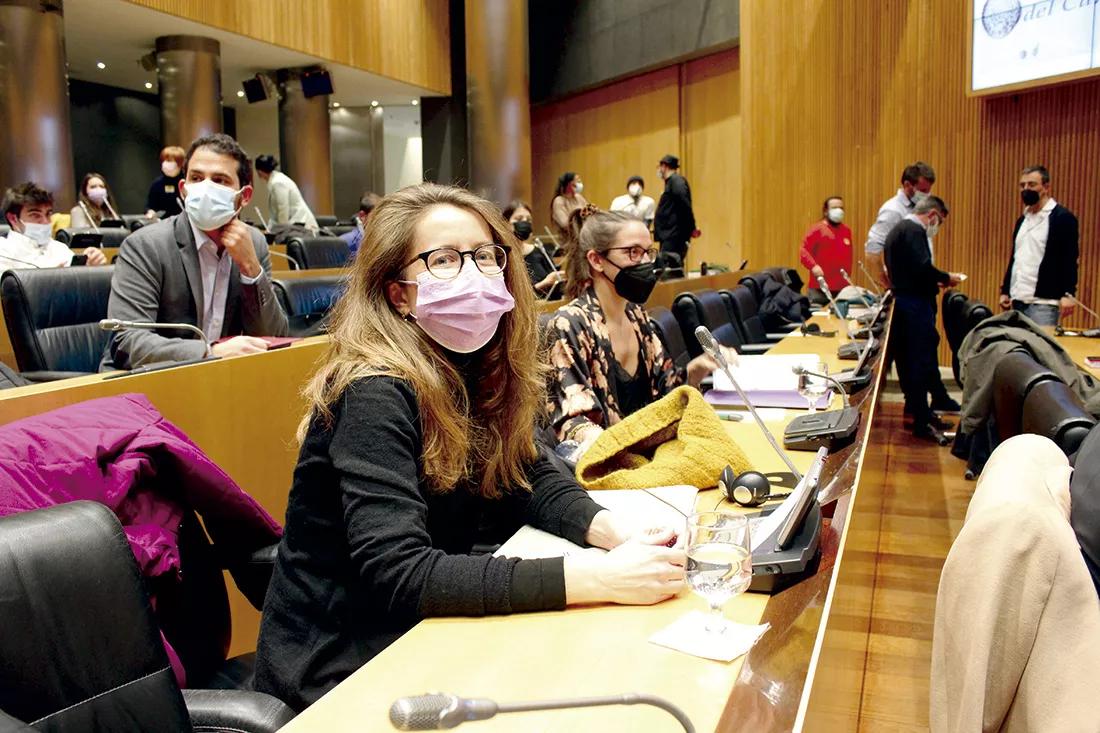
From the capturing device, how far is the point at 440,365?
1.54 metres

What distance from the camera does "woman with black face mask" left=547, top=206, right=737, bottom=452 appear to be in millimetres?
2547

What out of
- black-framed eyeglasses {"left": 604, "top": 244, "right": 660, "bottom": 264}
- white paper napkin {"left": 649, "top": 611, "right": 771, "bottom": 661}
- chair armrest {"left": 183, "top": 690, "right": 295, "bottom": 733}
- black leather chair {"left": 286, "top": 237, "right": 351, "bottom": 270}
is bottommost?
chair armrest {"left": 183, "top": 690, "right": 295, "bottom": 733}

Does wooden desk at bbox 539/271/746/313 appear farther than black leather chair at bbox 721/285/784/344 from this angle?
Yes

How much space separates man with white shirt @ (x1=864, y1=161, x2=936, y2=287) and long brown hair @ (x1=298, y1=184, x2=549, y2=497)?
578 cm

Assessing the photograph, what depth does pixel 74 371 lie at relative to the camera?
130 inches

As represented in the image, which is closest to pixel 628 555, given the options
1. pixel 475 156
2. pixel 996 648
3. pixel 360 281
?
pixel 996 648

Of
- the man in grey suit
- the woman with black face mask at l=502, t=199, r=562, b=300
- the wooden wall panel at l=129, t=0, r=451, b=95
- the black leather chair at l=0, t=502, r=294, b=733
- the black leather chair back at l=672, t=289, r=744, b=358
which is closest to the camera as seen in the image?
the black leather chair at l=0, t=502, r=294, b=733

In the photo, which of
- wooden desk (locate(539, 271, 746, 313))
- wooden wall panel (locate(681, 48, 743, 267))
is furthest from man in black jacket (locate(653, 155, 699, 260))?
wooden wall panel (locate(681, 48, 743, 267))

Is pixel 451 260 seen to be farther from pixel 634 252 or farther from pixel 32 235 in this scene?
pixel 32 235

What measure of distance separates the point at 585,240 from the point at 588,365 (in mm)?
486

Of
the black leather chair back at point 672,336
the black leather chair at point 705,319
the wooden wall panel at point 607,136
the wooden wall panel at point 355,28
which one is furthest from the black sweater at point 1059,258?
the wooden wall panel at point 355,28

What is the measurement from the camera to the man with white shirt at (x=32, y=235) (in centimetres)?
523

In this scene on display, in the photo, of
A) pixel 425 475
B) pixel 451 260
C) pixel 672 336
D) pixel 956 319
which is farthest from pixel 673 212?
pixel 425 475

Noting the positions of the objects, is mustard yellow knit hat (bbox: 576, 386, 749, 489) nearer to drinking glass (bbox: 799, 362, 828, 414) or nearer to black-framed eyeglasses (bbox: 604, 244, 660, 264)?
drinking glass (bbox: 799, 362, 828, 414)
